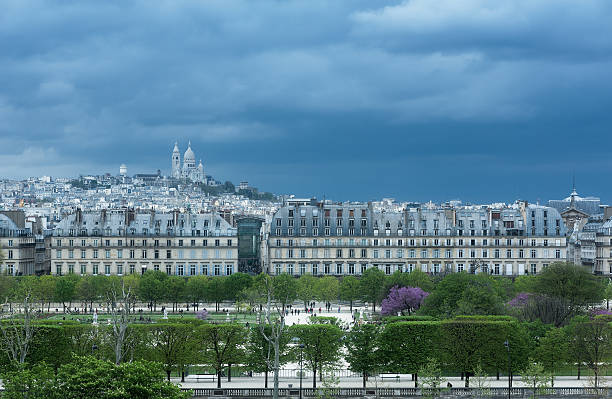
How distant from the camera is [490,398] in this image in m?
53.9

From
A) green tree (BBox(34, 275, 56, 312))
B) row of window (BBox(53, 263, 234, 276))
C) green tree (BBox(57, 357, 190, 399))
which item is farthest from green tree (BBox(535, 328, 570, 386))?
row of window (BBox(53, 263, 234, 276))

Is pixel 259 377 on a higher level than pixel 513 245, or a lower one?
lower

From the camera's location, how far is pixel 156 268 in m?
115

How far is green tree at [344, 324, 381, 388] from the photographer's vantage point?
196ft

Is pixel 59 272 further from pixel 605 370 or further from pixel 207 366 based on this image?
pixel 605 370

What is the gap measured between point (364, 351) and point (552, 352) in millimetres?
10307

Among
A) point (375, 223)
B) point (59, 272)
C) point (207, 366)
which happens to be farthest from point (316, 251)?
point (207, 366)

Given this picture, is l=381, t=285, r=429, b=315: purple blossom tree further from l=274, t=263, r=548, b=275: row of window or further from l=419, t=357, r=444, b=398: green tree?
l=419, t=357, r=444, b=398: green tree

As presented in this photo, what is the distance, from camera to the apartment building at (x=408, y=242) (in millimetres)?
115062

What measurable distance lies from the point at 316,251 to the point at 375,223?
22.8ft

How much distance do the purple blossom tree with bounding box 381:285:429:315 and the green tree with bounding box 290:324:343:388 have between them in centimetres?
2385

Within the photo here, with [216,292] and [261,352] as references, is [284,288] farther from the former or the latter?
[261,352]

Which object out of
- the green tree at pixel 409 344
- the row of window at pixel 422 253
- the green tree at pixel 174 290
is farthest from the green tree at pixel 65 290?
the green tree at pixel 409 344

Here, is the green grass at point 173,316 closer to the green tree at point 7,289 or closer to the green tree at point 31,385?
the green tree at point 7,289
